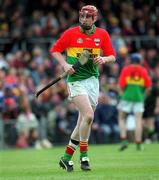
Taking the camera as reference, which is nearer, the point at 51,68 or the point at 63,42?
the point at 63,42

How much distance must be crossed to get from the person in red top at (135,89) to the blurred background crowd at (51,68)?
389 centimetres

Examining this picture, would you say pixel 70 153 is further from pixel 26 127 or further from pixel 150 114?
pixel 150 114

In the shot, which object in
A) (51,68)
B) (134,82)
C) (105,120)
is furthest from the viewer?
(51,68)

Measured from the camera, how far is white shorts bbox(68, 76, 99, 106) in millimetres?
13703

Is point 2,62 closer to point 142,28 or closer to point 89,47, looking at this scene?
point 142,28

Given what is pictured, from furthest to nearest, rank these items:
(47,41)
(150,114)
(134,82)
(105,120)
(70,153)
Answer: (47,41) < (150,114) < (105,120) < (134,82) < (70,153)

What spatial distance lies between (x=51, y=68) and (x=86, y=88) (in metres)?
14.9

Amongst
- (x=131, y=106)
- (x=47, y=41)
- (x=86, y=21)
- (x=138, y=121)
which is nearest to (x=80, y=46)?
(x=86, y=21)

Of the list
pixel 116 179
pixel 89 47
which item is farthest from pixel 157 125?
pixel 116 179

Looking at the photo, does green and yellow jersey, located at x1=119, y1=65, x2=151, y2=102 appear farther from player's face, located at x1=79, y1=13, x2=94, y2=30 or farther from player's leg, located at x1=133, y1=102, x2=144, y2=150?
player's face, located at x1=79, y1=13, x2=94, y2=30

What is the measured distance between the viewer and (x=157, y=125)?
28562mm

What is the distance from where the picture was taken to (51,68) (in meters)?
28.6

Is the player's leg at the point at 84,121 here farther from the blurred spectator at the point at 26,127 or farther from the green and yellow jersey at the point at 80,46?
the blurred spectator at the point at 26,127

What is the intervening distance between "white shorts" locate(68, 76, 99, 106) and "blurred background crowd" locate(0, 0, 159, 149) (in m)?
11.4
